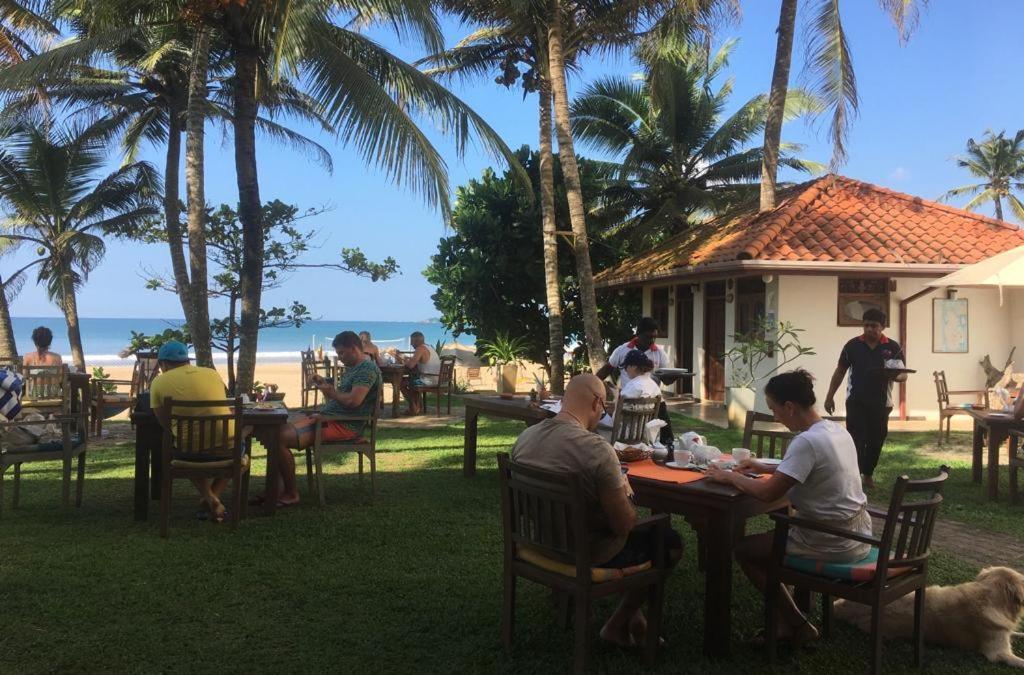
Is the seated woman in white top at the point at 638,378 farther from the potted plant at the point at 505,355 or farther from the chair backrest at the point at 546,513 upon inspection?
the potted plant at the point at 505,355

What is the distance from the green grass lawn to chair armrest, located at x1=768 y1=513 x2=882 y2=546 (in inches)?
26.1

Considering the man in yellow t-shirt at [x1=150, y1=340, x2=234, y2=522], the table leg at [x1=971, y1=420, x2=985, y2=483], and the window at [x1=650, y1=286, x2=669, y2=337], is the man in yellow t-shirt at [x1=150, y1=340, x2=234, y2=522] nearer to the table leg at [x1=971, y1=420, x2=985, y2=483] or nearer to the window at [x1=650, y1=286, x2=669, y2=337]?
the table leg at [x1=971, y1=420, x2=985, y2=483]

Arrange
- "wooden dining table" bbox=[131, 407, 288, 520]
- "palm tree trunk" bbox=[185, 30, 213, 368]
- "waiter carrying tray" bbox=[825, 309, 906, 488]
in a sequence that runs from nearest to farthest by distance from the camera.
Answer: "wooden dining table" bbox=[131, 407, 288, 520] → "waiter carrying tray" bbox=[825, 309, 906, 488] → "palm tree trunk" bbox=[185, 30, 213, 368]

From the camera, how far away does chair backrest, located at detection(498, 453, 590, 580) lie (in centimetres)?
312

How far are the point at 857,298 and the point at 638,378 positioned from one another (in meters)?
7.93

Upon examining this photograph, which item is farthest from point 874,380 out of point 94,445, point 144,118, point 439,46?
point 144,118

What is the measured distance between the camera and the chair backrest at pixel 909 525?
123 inches

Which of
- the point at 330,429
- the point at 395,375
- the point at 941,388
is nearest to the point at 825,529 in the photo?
the point at 330,429

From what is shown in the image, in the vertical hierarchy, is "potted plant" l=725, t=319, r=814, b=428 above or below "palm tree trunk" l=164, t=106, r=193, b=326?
below

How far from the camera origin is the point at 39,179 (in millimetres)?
14719

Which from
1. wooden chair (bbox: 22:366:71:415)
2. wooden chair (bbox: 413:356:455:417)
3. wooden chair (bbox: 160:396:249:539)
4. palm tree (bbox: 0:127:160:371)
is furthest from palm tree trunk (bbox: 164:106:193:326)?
wooden chair (bbox: 160:396:249:539)

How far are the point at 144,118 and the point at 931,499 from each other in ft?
54.2

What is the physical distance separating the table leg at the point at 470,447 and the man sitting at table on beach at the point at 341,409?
4.46 ft

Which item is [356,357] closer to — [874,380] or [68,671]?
[68,671]
